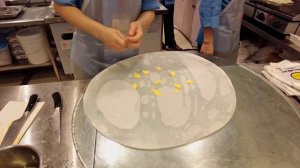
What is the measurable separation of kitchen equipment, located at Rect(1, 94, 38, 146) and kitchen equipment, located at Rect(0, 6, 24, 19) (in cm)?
129

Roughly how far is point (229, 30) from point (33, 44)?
5.13 feet

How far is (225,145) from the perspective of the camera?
1.78 ft

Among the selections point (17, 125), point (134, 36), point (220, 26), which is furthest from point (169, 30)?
point (17, 125)

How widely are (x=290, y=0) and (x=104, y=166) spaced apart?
4.74 ft

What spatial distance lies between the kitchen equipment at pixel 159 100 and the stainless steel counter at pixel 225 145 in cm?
3

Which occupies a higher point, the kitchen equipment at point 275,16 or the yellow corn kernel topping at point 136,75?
the kitchen equipment at point 275,16

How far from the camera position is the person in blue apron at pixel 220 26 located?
1.01 meters

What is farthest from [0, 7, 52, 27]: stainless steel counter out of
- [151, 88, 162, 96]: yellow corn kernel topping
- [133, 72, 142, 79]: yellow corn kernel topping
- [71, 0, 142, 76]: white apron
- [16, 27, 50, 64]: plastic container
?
[151, 88, 162, 96]: yellow corn kernel topping

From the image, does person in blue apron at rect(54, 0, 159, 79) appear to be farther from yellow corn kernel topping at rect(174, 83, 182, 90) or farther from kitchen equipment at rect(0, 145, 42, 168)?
kitchen equipment at rect(0, 145, 42, 168)

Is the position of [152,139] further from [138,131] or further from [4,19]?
[4,19]

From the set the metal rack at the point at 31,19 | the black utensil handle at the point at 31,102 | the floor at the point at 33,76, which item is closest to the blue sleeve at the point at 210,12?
the black utensil handle at the point at 31,102

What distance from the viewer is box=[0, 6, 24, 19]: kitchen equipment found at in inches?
64.5

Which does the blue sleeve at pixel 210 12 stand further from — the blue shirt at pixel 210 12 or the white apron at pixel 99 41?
the white apron at pixel 99 41

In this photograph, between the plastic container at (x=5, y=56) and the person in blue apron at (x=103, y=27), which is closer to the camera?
the person in blue apron at (x=103, y=27)
